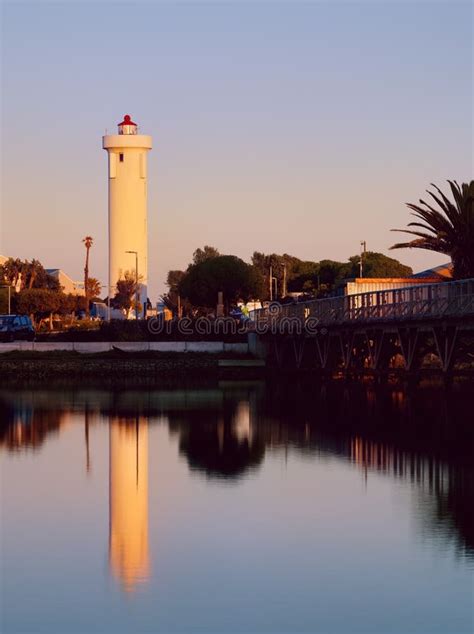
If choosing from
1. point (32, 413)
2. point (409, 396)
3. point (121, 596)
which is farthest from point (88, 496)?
point (409, 396)

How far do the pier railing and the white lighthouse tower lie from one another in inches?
2890

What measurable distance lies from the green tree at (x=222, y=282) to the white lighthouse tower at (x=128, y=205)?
78.7 feet

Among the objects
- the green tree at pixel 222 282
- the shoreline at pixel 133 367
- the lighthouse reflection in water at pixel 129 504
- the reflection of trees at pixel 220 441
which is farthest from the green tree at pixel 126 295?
the lighthouse reflection in water at pixel 129 504

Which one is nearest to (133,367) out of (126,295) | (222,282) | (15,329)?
(15,329)

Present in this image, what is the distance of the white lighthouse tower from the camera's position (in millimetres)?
141000

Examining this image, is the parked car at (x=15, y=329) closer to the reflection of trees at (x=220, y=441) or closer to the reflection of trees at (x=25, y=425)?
the reflection of trees at (x=25, y=425)

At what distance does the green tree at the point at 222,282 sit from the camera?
365 feet

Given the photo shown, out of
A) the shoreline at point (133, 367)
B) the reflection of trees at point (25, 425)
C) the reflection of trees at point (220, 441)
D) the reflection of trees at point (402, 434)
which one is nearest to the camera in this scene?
the reflection of trees at point (402, 434)

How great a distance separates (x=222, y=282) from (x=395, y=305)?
6361 cm

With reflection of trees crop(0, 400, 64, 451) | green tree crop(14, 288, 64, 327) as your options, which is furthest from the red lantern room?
reflection of trees crop(0, 400, 64, 451)

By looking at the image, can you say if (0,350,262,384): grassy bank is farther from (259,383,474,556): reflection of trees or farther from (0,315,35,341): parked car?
(259,383,474,556): reflection of trees

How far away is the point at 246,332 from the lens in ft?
265

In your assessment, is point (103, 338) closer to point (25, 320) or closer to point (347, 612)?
point (25, 320)

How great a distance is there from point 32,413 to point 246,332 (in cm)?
3782
